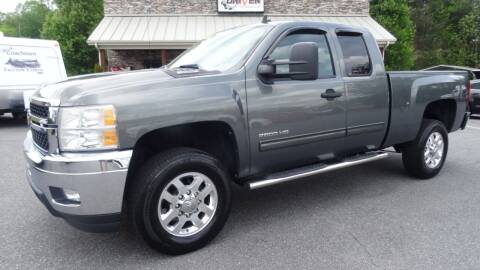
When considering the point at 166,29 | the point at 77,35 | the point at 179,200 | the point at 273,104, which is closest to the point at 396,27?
the point at 166,29

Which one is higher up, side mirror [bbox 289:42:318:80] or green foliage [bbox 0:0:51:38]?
green foliage [bbox 0:0:51:38]

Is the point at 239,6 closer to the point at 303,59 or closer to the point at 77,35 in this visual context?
the point at 77,35

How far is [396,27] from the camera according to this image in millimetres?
20438

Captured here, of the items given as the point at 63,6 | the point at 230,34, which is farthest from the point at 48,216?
the point at 63,6

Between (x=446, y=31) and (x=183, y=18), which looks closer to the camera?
(x=183, y=18)

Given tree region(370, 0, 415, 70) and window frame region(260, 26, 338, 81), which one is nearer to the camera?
window frame region(260, 26, 338, 81)

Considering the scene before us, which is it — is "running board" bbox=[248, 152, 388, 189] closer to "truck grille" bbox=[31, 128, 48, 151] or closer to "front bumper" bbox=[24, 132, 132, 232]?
"front bumper" bbox=[24, 132, 132, 232]

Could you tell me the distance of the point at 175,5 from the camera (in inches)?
684

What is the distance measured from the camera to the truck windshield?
3.69m

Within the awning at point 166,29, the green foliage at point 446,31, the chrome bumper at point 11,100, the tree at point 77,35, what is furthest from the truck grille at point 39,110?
the green foliage at point 446,31

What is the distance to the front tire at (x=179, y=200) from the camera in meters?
3.03

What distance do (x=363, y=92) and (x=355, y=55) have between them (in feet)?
1.47

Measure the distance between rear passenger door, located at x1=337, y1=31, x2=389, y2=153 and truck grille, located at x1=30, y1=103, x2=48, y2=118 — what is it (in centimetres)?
283

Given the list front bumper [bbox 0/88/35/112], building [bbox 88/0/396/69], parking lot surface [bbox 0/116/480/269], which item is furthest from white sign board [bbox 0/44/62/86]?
parking lot surface [bbox 0/116/480/269]
